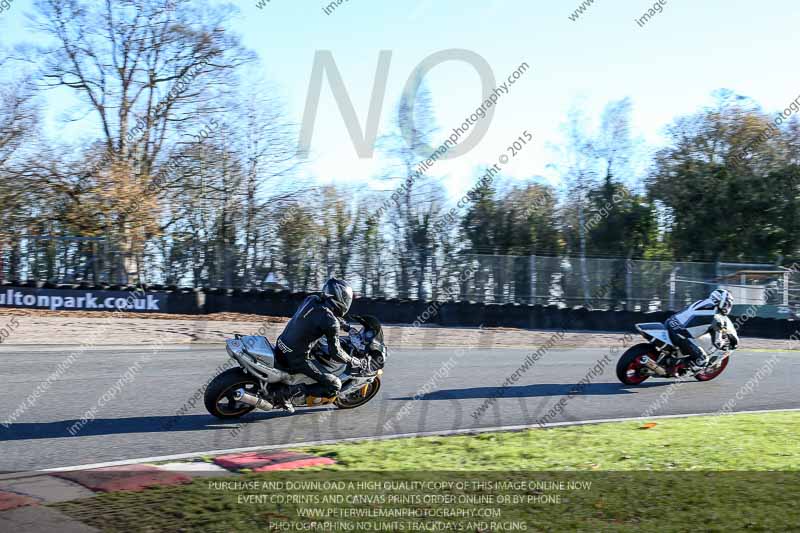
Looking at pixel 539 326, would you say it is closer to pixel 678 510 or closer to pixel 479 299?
pixel 479 299

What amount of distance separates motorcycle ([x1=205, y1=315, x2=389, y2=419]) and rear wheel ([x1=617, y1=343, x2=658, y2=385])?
473 centimetres

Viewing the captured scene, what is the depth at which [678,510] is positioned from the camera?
5.80 m

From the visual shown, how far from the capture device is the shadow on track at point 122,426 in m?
8.30

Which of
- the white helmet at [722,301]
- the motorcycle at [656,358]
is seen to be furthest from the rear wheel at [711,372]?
the white helmet at [722,301]

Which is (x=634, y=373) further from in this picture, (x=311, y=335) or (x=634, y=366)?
(x=311, y=335)

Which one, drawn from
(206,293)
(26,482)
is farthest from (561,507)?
(206,293)

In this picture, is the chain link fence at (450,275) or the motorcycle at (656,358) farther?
A: the chain link fence at (450,275)

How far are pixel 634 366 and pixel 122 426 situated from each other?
7966 mm

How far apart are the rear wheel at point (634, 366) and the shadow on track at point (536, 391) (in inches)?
4.8

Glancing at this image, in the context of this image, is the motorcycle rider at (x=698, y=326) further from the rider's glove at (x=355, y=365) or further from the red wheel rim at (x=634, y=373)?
the rider's glove at (x=355, y=365)

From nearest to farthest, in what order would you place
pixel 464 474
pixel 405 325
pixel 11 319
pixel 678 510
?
pixel 678 510 → pixel 464 474 → pixel 11 319 → pixel 405 325

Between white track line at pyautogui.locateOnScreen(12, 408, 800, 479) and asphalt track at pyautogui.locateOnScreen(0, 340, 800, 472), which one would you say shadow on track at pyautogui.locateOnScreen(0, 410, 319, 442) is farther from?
white track line at pyautogui.locateOnScreen(12, 408, 800, 479)

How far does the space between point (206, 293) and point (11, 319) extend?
5.32 m

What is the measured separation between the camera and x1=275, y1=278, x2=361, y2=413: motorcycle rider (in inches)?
361
